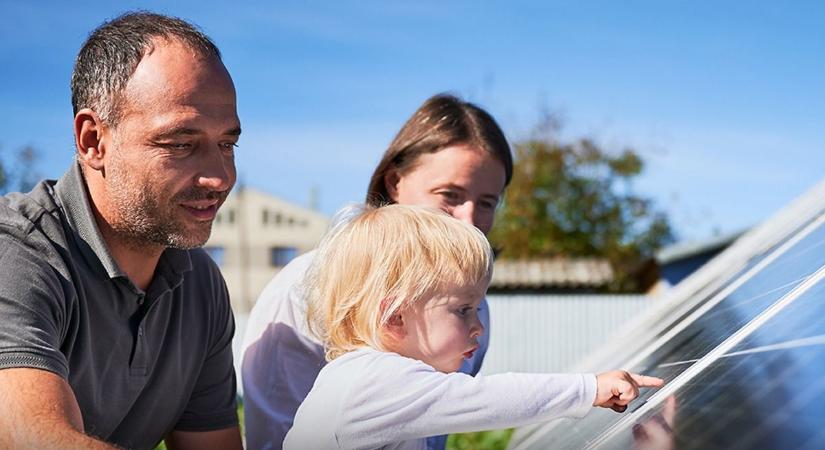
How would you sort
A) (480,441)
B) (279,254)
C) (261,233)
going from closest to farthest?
(480,441)
(261,233)
(279,254)

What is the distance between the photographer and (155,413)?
117 inches

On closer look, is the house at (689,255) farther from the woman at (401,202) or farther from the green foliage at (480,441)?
the woman at (401,202)

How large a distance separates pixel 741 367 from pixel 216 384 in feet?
6.25

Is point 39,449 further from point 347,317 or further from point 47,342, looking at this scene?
point 347,317

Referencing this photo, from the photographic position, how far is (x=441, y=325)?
226 centimetres

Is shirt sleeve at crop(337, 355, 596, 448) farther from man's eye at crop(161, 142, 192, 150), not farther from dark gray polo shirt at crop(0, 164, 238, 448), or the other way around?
man's eye at crop(161, 142, 192, 150)

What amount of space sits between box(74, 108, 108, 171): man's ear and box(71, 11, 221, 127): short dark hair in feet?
0.08

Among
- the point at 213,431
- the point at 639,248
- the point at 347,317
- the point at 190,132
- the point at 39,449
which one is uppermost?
the point at 190,132

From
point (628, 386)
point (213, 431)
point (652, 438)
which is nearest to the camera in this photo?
point (652, 438)

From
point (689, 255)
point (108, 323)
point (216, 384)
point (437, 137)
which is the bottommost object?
point (689, 255)

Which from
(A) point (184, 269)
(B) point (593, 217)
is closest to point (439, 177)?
(A) point (184, 269)

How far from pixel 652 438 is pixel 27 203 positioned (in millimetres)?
1603

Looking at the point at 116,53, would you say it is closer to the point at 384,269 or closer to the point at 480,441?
the point at 384,269

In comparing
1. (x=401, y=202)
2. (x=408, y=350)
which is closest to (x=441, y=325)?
(x=408, y=350)
